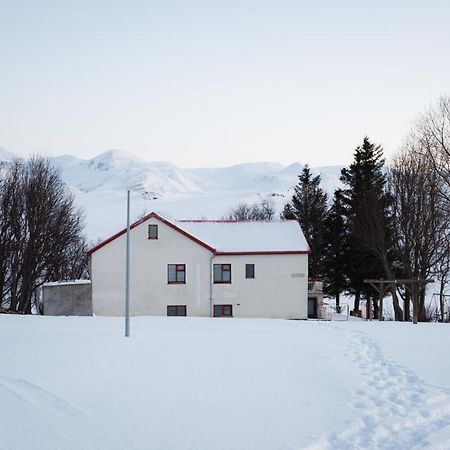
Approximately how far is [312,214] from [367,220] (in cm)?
1473

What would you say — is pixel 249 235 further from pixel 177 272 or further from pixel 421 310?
pixel 421 310

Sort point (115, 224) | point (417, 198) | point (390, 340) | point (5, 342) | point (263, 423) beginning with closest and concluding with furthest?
point (263, 423)
point (5, 342)
point (390, 340)
point (417, 198)
point (115, 224)

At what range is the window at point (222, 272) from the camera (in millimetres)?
32062

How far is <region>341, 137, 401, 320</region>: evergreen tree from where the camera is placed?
33.8 m

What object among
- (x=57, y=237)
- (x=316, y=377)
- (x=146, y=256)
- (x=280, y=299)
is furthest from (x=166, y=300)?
(x=316, y=377)

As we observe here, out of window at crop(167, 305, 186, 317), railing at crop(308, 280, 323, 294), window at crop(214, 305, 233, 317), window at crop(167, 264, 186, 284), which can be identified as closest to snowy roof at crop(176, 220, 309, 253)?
window at crop(167, 264, 186, 284)

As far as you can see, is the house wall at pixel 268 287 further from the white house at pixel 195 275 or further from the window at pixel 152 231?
the window at pixel 152 231

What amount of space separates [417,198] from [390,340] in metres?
17.9

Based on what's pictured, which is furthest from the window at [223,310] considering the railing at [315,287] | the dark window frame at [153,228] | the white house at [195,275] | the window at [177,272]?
the railing at [315,287]

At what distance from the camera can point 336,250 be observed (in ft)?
142

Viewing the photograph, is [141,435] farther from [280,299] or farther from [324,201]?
[324,201]

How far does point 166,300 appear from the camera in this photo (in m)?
31.4

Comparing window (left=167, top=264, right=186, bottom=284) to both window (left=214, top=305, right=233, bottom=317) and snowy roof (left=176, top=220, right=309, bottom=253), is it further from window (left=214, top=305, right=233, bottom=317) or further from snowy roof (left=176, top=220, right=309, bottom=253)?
window (left=214, top=305, right=233, bottom=317)

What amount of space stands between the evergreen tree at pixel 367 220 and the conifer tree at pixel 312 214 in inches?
138
